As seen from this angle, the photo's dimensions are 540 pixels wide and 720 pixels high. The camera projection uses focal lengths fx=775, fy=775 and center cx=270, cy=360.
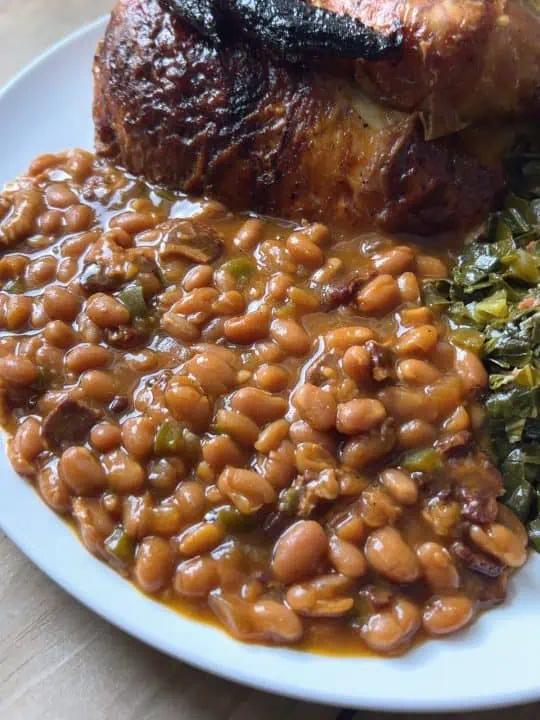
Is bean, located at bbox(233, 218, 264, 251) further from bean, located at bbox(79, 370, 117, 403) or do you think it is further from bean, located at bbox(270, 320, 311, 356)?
bean, located at bbox(79, 370, 117, 403)

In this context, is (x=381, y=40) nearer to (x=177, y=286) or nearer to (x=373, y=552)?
(x=177, y=286)

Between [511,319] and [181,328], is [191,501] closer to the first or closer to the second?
[181,328]

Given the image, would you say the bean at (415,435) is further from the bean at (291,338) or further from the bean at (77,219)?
the bean at (77,219)

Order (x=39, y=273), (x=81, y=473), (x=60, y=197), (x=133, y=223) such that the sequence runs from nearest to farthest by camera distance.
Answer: (x=81, y=473)
(x=39, y=273)
(x=133, y=223)
(x=60, y=197)

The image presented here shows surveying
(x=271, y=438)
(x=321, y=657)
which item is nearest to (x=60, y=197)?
(x=271, y=438)

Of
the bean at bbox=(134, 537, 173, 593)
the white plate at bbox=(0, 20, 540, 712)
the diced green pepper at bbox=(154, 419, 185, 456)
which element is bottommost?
the white plate at bbox=(0, 20, 540, 712)

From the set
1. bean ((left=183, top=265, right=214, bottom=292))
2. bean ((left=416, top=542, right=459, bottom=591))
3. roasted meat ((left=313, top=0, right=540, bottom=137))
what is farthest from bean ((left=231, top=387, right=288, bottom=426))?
roasted meat ((left=313, top=0, right=540, bottom=137))

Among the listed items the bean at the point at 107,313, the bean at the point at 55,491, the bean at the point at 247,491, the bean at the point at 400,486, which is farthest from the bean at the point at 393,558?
the bean at the point at 107,313
